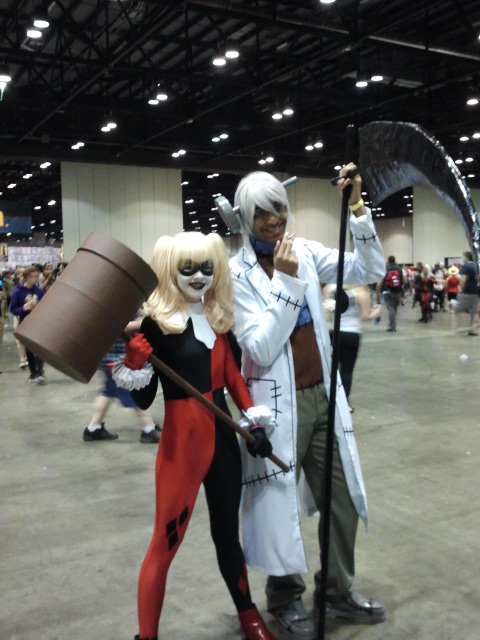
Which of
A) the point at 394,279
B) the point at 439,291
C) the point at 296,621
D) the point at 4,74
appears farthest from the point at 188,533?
the point at 439,291

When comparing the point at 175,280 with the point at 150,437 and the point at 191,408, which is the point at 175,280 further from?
the point at 150,437

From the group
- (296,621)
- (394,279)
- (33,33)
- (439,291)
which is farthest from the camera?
(439,291)

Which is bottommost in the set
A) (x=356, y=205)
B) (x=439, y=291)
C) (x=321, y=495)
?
(x=321, y=495)

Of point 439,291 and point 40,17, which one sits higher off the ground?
point 40,17

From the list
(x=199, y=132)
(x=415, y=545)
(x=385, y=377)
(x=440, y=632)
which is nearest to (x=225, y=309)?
(x=440, y=632)

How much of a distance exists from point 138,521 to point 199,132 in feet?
51.1

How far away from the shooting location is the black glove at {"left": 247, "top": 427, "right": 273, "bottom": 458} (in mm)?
1938

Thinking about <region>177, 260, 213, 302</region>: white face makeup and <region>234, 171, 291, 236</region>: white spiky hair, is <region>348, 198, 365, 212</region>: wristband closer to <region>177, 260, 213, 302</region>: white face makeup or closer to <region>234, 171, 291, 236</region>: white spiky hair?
<region>234, 171, 291, 236</region>: white spiky hair

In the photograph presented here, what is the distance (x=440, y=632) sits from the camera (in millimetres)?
2268

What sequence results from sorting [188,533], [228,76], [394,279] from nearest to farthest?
[188,533] < [394,279] < [228,76]

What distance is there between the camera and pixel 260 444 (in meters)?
1.94

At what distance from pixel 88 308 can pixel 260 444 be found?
0.68 m

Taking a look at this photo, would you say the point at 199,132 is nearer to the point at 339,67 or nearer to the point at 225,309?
the point at 339,67

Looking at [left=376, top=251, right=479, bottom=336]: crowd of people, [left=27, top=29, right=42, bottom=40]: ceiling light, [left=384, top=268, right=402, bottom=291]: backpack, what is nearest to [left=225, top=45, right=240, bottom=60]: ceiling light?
[left=27, top=29, right=42, bottom=40]: ceiling light
